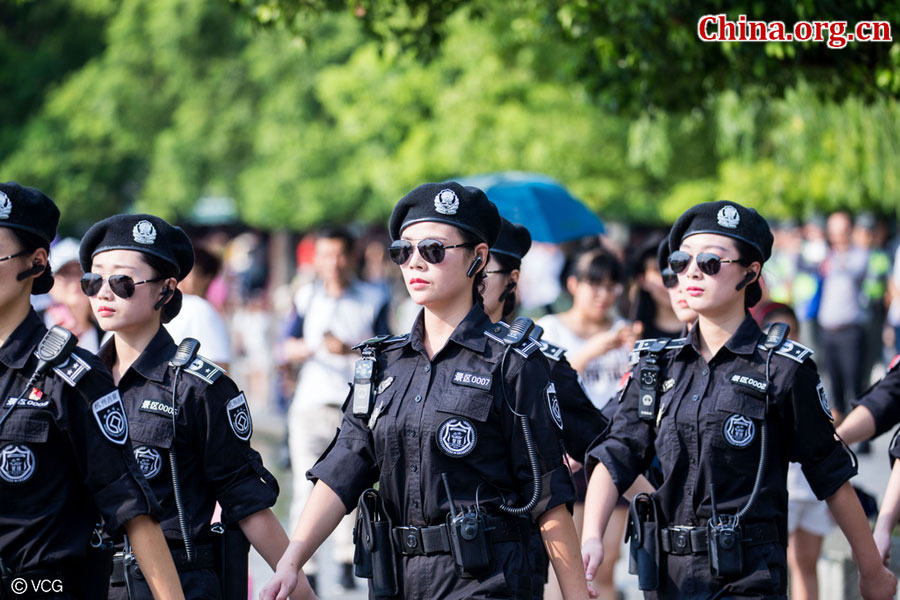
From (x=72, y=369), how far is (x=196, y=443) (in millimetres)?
1010

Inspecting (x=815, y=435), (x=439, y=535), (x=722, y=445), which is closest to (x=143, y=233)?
(x=439, y=535)

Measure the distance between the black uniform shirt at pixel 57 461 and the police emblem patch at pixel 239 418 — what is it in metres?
0.92

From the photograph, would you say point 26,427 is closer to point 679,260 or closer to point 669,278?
point 679,260

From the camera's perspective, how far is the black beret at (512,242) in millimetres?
6367

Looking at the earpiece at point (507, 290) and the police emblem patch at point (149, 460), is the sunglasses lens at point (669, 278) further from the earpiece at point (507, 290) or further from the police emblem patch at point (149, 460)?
the police emblem patch at point (149, 460)

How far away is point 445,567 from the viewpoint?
4.43m

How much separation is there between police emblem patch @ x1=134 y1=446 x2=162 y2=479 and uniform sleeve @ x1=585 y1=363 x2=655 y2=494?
1.61 metres

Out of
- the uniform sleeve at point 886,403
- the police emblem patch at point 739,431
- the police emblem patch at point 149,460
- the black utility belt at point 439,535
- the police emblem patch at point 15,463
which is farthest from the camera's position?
the uniform sleeve at point 886,403

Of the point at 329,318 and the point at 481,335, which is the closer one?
the point at 481,335

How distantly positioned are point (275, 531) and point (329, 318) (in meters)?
4.15

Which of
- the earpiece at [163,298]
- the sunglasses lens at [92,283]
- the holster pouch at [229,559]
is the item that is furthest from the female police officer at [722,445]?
the sunglasses lens at [92,283]

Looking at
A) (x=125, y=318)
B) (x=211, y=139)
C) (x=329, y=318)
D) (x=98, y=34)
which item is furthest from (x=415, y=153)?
(x=125, y=318)

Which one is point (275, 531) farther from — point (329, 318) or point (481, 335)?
point (329, 318)

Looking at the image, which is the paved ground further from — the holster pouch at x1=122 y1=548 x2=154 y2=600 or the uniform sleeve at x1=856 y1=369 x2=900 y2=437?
the holster pouch at x1=122 y1=548 x2=154 y2=600
